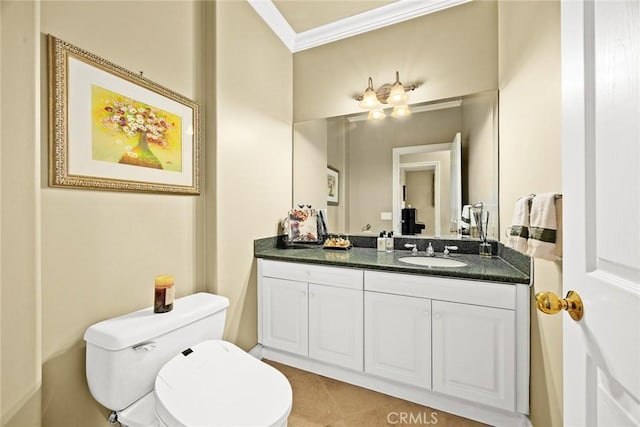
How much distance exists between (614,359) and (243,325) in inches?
74.4

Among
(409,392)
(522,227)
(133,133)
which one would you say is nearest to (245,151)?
(133,133)

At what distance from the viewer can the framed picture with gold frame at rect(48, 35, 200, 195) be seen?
1.06 m

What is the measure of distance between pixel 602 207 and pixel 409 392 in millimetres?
1553

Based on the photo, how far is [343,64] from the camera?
93.4 inches

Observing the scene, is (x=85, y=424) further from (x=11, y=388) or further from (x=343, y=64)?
(x=343, y=64)

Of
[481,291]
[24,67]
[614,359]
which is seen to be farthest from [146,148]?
[481,291]

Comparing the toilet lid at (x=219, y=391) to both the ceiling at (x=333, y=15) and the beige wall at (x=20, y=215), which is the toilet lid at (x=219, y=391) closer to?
the beige wall at (x=20, y=215)

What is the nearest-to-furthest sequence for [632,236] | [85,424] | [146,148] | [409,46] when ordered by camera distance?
[632,236] < [85,424] < [146,148] < [409,46]

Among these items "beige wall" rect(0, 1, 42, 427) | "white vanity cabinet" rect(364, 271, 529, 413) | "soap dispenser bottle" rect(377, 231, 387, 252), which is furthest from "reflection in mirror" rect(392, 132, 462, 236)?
"beige wall" rect(0, 1, 42, 427)

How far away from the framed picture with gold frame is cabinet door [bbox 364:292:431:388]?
1.35m

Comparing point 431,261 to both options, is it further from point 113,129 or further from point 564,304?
point 113,129

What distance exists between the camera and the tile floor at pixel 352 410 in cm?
147

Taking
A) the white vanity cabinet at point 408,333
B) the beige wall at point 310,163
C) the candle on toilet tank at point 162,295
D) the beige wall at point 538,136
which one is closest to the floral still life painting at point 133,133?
the candle on toilet tank at point 162,295

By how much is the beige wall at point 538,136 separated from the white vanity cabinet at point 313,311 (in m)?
0.87
